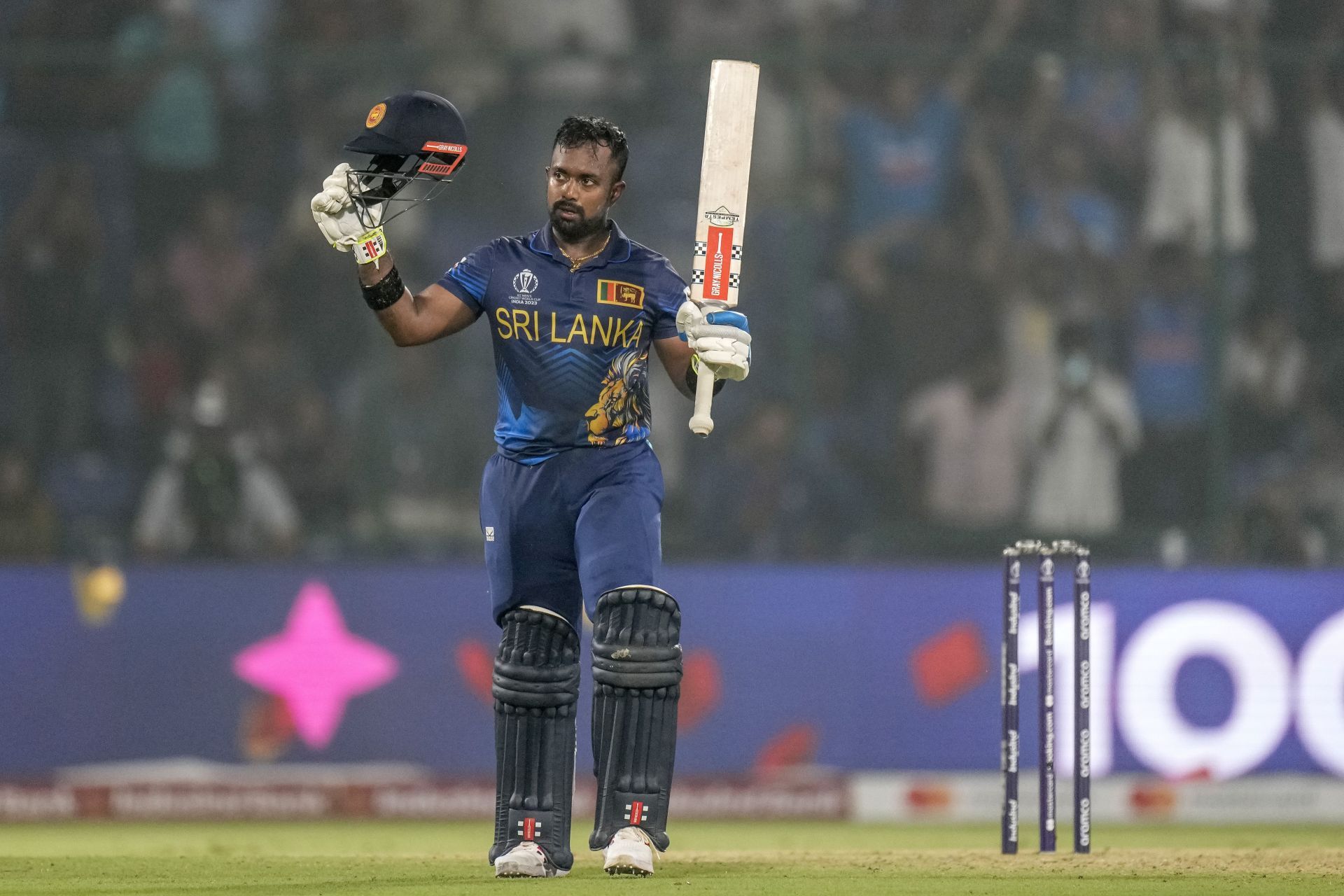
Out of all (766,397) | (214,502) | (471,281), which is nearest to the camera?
(471,281)

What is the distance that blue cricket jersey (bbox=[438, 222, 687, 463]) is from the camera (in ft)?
17.7

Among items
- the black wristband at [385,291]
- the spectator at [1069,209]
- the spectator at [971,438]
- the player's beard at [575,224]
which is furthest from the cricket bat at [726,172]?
the spectator at [1069,209]

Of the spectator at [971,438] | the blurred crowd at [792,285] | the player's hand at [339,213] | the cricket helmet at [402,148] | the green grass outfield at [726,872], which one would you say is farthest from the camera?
the spectator at [971,438]

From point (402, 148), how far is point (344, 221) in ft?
0.85

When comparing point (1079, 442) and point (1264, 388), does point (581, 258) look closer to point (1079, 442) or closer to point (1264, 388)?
point (1079, 442)

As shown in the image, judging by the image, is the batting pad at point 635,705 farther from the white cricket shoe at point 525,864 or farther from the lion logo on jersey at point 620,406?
the lion logo on jersey at point 620,406

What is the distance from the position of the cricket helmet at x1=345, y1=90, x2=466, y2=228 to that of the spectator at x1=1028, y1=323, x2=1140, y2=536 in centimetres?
545

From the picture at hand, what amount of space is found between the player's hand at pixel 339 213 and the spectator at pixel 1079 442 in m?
5.67

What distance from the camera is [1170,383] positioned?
1048 centimetres

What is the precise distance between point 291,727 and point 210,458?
57.8 inches

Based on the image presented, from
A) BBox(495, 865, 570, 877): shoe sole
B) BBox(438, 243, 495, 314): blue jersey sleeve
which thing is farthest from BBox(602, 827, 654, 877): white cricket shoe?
BBox(438, 243, 495, 314): blue jersey sleeve

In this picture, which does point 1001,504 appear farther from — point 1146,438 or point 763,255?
point 763,255

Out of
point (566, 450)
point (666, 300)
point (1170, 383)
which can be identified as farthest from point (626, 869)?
point (1170, 383)

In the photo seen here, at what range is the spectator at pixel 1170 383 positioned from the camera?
1028 cm
